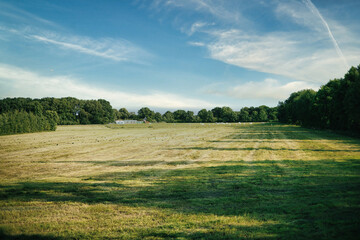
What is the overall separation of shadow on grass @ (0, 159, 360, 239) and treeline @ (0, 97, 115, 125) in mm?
110236

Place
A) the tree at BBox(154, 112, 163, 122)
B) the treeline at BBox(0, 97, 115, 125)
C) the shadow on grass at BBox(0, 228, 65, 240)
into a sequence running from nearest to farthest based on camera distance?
the shadow on grass at BBox(0, 228, 65, 240), the treeline at BBox(0, 97, 115, 125), the tree at BBox(154, 112, 163, 122)

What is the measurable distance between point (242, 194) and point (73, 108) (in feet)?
435

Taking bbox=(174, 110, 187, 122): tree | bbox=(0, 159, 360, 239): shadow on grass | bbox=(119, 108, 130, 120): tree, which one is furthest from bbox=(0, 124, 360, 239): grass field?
bbox=(119, 108, 130, 120): tree

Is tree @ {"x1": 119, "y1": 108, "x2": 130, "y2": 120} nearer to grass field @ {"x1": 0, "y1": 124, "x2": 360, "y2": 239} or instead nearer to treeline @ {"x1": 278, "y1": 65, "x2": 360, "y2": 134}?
treeline @ {"x1": 278, "y1": 65, "x2": 360, "y2": 134}

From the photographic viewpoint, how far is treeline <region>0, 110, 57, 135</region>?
44.6 meters

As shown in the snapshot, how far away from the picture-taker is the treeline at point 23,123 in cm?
4456

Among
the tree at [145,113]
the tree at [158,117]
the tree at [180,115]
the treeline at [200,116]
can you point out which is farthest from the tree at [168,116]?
the tree at [145,113]

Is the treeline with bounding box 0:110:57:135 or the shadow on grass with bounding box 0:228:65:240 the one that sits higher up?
the treeline with bounding box 0:110:57:135

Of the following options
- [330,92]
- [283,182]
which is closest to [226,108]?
[330,92]

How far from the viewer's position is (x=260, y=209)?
6.51m

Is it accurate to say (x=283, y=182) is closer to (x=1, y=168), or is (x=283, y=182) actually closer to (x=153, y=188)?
(x=153, y=188)

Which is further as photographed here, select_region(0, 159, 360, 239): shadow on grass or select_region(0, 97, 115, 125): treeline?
select_region(0, 97, 115, 125): treeline

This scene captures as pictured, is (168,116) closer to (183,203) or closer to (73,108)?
(73,108)

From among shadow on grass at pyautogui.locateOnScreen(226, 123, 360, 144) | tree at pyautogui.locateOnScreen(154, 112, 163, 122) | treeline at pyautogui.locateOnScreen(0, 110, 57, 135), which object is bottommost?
shadow on grass at pyautogui.locateOnScreen(226, 123, 360, 144)
